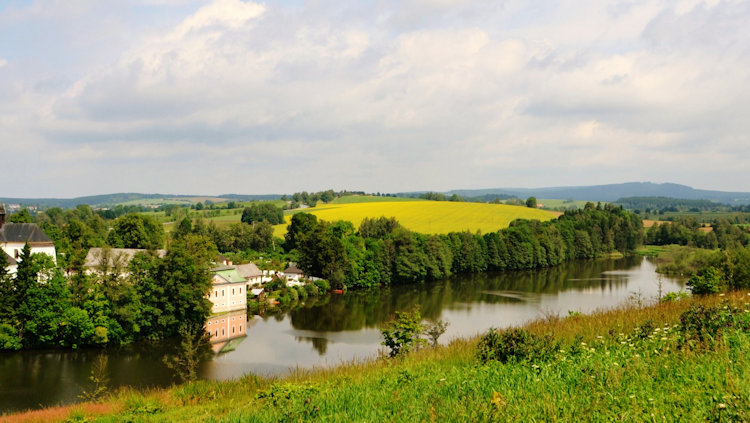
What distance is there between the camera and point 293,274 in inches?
2184

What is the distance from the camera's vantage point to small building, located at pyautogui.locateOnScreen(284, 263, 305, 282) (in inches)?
2116

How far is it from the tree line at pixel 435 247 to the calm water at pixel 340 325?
116 inches

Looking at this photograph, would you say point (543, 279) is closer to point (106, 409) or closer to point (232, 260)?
point (232, 260)

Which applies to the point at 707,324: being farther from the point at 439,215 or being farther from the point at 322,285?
the point at 439,215

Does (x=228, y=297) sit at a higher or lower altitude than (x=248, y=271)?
lower

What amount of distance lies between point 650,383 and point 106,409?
32.7 feet

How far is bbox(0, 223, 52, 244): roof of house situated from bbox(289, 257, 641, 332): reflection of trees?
24.0m

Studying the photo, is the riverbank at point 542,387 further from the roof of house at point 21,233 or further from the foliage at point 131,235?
the foliage at point 131,235

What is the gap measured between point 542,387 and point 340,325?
33467mm

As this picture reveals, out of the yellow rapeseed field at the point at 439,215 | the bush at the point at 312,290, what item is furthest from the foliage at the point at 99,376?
the yellow rapeseed field at the point at 439,215

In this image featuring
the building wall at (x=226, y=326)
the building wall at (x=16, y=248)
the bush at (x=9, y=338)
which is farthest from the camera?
the building wall at (x=16, y=248)

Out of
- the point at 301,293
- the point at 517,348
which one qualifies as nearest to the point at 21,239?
the point at 301,293

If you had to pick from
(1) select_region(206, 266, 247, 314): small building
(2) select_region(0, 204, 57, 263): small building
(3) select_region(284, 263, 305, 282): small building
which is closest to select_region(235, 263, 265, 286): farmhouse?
(3) select_region(284, 263, 305, 282): small building

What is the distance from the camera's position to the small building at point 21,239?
44406 mm
